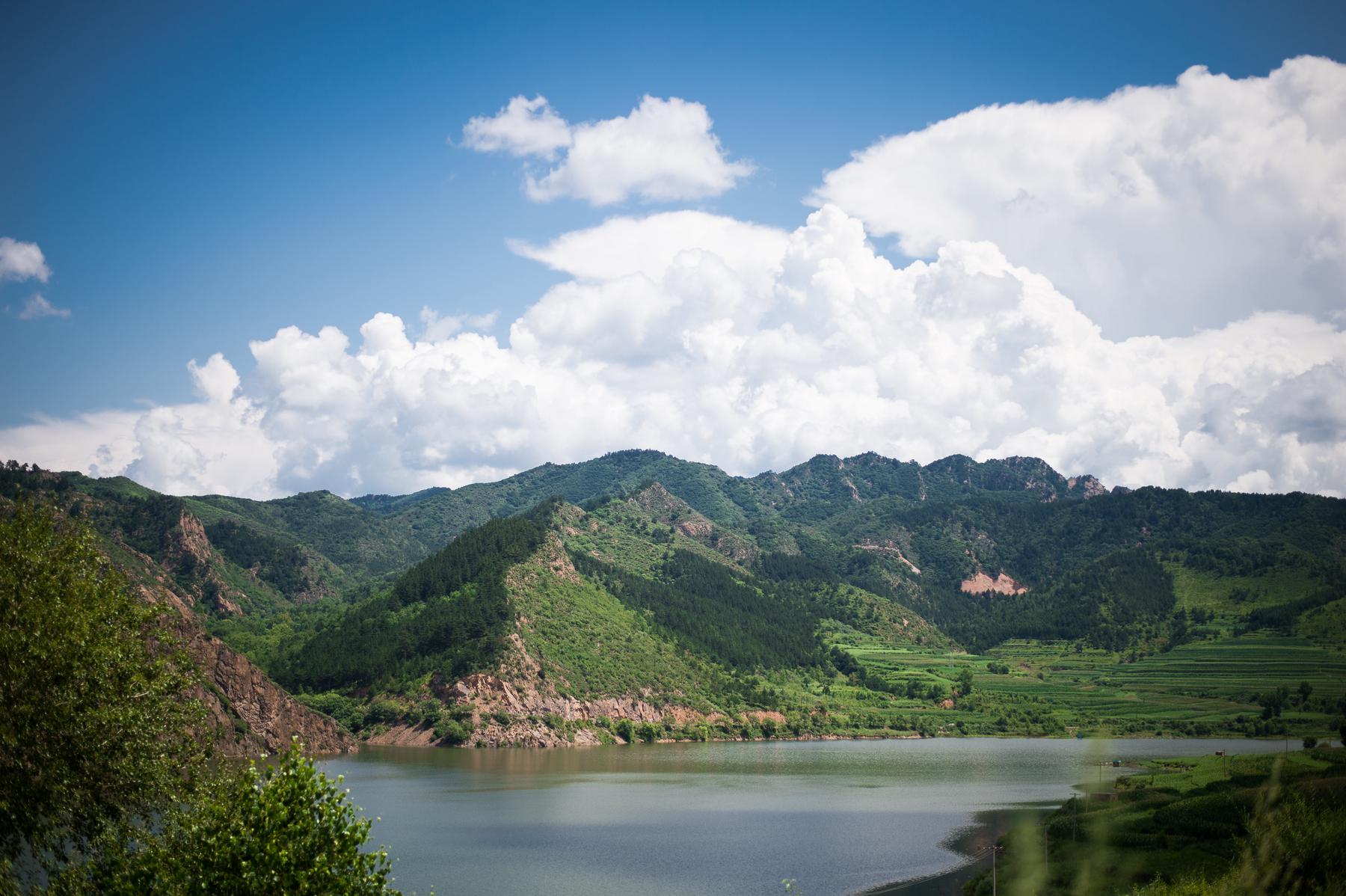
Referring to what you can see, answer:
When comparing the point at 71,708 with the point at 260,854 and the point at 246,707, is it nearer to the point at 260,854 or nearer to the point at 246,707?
the point at 260,854

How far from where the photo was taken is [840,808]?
107312 mm

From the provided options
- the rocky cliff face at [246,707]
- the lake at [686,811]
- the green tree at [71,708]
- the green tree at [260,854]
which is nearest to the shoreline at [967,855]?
the lake at [686,811]

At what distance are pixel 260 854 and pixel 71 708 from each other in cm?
1160

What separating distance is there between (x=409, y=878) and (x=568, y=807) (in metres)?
36.4

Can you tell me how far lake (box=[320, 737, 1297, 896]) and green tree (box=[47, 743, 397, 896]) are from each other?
118ft

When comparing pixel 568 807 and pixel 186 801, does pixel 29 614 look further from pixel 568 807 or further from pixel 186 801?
pixel 568 807

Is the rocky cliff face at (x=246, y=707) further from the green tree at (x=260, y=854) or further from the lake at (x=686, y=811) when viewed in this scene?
the green tree at (x=260, y=854)

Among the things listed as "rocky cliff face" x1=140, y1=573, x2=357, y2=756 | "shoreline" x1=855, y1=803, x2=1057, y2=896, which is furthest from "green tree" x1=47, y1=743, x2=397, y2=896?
"rocky cliff face" x1=140, y1=573, x2=357, y2=756

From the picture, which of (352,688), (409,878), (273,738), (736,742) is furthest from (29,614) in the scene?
(736,742)

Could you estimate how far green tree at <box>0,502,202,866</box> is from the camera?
36.0 metres

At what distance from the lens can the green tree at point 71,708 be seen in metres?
36.0

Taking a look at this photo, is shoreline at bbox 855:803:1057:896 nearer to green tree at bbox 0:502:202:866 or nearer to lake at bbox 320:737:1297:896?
lake at bbox 320:737:1297:896

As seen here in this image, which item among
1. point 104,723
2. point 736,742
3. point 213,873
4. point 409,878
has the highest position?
point 104,723

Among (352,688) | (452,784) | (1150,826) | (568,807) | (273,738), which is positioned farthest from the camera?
(352,688)
